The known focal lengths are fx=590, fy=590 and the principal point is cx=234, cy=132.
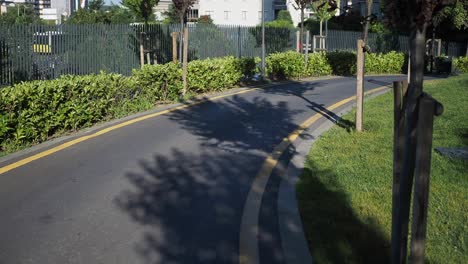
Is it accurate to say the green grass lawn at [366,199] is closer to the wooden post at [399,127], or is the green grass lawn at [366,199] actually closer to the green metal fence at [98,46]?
the wooden post at [399,127]

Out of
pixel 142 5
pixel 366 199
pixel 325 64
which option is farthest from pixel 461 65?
pixel 366 199

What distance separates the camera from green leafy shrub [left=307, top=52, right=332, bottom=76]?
77.4 ft

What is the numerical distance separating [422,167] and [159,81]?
36.7 feet

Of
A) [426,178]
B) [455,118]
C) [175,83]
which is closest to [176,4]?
[175,83]

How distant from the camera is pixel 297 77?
74.0 ft

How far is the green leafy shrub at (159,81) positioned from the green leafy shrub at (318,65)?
937 centimetres

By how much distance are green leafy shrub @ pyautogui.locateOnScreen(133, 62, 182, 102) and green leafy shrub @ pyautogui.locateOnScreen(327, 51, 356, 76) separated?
11.4 metres

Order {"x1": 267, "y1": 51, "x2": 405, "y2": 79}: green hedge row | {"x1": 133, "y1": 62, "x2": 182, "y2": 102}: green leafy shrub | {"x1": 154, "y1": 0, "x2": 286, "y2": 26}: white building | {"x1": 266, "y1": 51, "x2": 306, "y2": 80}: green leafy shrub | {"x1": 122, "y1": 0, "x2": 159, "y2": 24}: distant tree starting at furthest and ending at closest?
{"x1": 154, "y1": 0, "x2": 286, "y2": 26}: white building
{"x1": 122, "y1": 0, "x2": 159, "y2": 24}: distant tree
{"x1": 267, "y1": 51, "x2": 405, "y2": 79}: green hedge row
{"x1": 266, "y1": 51, "x2": 306, "y2": 80}: green leafy shrub
{"x1": 133, "y1": 62, "x2": 182, "y2": 102}: green leafy shrub

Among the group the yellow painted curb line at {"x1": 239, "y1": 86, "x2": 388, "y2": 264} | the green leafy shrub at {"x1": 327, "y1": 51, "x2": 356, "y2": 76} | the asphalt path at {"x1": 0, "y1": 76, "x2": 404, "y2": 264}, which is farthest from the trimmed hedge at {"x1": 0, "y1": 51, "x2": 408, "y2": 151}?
the green leafy shrub at {"x1": 327, "y1": 51, "x2": 356, "y2": 76}

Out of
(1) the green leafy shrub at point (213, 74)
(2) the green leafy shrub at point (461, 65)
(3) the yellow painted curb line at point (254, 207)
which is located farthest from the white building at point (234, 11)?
(3) the yellow painted curb line at point (254, 207)

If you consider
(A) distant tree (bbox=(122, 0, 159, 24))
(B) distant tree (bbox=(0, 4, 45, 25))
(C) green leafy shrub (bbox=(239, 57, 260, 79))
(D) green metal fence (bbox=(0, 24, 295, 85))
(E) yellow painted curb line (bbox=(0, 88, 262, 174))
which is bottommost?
(E) yellow painted curb line (bbox=(0, 88, 262, 174))

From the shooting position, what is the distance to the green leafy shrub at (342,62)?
82.7ft

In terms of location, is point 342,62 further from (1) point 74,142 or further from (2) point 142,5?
(1) point 74,142

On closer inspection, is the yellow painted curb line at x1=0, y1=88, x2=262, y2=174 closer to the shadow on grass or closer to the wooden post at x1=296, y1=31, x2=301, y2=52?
the shadow on grass
